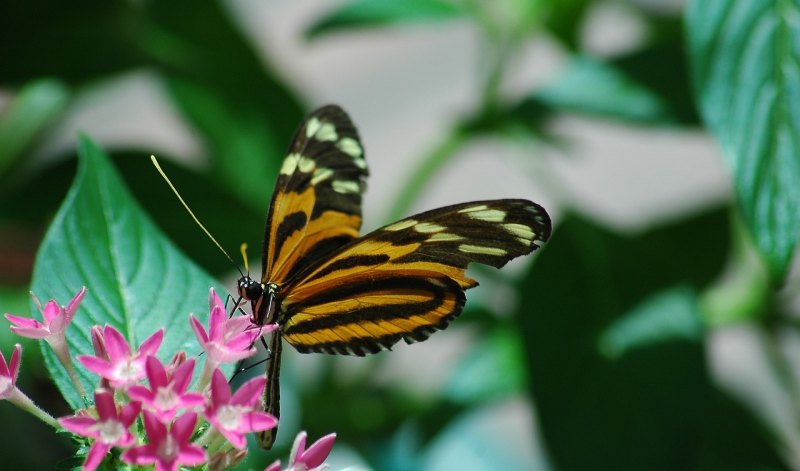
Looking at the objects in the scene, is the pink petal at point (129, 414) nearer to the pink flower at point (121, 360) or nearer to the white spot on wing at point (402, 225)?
the pink flower at point (121, 360)

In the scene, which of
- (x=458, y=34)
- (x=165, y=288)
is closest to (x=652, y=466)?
(x=165, y=288)

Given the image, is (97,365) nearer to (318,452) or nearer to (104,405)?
(104,405)

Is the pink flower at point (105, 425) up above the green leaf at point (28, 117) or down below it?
below

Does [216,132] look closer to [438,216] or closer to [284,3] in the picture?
[438,216]

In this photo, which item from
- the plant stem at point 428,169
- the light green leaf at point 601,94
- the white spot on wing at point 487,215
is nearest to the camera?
the white spot on wing at point 487,215

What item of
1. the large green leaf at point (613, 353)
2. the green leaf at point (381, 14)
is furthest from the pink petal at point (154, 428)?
the green leaf at point (381, 14)

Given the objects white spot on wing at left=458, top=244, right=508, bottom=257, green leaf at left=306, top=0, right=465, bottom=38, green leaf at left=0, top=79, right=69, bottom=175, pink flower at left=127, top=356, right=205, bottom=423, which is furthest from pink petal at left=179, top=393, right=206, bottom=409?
green leaf at left=0, top=79, right=69, bottom=175
